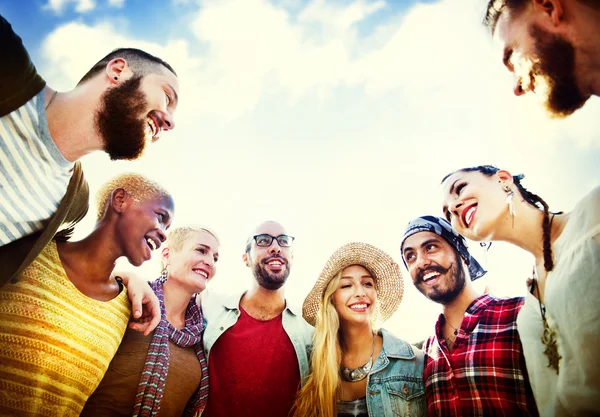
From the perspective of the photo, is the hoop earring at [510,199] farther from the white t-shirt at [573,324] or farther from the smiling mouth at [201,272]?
the smiling mouth at [201,272]

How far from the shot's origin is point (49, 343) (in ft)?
10.6

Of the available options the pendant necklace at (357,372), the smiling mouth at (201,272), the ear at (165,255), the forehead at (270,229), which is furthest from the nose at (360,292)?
the ear at (165,255)

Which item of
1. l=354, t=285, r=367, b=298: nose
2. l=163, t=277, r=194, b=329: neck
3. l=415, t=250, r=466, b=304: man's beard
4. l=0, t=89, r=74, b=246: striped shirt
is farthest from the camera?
l=354, t=285, r=367, b=298: nose

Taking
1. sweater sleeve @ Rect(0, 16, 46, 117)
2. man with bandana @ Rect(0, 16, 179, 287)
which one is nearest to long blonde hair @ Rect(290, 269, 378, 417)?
man with bandana @ Rect(0, 16, 179, 287)

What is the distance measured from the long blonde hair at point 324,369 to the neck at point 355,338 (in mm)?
97

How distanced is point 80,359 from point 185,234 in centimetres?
236

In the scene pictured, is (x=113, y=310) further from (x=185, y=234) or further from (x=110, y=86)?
(x=110, y=86)

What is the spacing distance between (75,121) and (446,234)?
15.8 feet

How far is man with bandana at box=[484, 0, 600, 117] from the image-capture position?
2.79 metres

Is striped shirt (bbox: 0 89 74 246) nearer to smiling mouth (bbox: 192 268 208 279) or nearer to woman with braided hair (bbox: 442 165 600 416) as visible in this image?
smiling mouth (bbox: 192 268 208 279)

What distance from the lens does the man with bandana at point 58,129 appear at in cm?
298

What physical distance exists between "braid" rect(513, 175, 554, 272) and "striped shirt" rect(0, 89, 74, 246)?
191 inches

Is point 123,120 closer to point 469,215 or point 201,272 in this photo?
point 201,272

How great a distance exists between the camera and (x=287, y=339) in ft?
16.0
